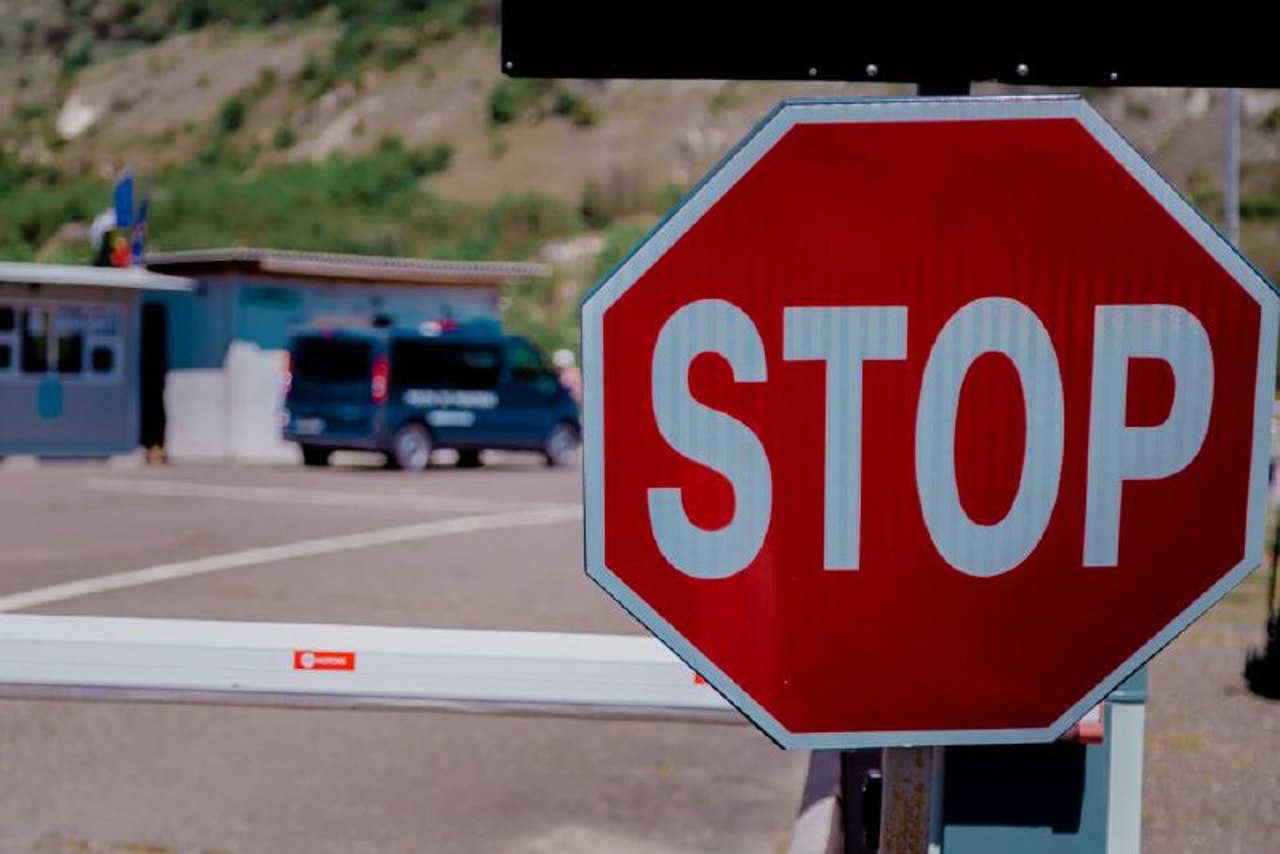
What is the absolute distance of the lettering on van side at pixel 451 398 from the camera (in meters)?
24.6

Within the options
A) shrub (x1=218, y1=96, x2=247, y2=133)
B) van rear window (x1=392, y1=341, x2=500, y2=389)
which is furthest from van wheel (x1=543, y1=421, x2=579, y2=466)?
shrub (x1=218, y1=96, x2=247, y2=133)

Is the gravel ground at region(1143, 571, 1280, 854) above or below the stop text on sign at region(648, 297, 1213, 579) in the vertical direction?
below

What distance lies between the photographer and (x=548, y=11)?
8.09 feet

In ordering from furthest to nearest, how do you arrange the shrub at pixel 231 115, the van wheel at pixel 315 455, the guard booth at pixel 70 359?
the shrub at pixel 231 115 < the guard booth at pixel 70 359 < the van wheel at pixel 315 455

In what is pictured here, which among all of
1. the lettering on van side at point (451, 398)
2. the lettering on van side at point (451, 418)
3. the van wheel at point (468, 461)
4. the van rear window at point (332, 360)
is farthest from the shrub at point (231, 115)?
the lettering on van side at point (451, 418)

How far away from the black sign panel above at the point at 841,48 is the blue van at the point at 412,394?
21.9 meters

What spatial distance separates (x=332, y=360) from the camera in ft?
81.2

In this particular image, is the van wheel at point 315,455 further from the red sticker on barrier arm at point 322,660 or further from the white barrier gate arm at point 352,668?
the red sticker on barrier arm at point 322,660

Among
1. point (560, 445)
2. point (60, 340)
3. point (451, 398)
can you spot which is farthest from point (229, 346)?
point (560, 445)

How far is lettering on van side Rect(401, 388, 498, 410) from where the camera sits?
24.6 m

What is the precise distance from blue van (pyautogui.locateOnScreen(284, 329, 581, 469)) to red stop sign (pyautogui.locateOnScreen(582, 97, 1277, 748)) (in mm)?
22362

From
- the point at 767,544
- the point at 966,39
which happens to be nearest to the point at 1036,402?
the point at 767,544

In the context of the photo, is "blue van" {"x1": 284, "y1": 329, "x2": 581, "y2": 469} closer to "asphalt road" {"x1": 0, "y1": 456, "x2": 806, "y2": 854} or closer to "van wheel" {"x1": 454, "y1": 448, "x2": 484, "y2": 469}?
"van wheel" {"x1": 454, "y1": 448, "x2": 484, "y2": 469}

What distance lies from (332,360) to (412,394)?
1256 millimetres
